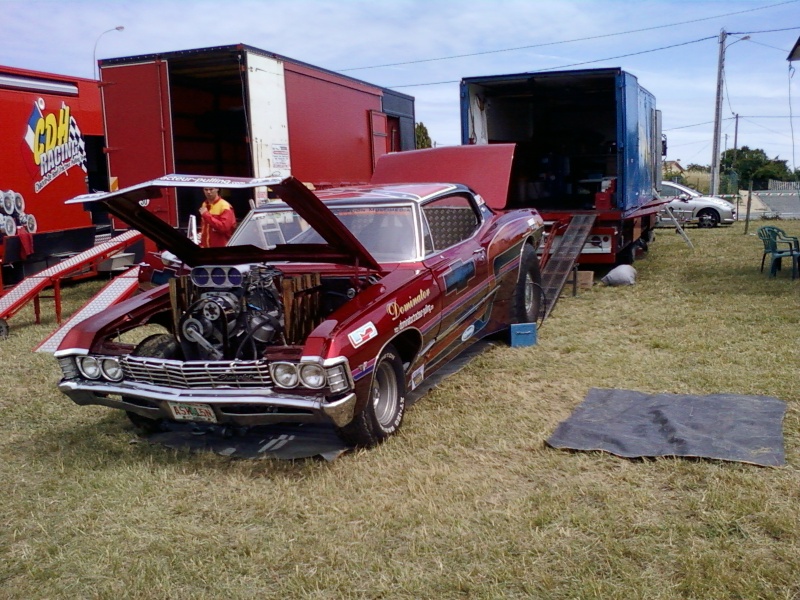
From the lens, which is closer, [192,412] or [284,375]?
[284,375]

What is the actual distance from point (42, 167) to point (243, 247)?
7199 millimetres

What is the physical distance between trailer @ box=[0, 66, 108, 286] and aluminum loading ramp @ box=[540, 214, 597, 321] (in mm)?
6230

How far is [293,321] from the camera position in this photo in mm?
4609

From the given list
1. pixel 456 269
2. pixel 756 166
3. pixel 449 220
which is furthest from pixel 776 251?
pixel 756 166

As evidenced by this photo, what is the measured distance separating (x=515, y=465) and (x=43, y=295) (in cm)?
918

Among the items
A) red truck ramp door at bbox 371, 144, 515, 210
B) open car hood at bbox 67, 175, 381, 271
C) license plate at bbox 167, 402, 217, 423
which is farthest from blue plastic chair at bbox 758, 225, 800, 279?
license plate at bbox 167, 402, 217, 423

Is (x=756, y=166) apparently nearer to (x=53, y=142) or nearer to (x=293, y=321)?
(x=53, y=142)

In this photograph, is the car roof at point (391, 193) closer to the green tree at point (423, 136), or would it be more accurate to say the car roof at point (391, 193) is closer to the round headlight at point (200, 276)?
the round headlight at point (200, 276)

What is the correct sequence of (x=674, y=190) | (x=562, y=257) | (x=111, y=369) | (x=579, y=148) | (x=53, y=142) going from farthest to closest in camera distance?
(x=674, y=190)
(x=579, y=148)
(x=53, y=142)
(x=562, y=257)
(x=111, y=369)

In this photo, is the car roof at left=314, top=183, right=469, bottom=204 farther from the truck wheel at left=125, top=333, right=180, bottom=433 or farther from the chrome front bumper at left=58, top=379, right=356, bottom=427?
the chrome front bumper at left=58, top=379, right=356, bottom=427

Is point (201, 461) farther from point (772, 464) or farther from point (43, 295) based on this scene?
point (43, 295)

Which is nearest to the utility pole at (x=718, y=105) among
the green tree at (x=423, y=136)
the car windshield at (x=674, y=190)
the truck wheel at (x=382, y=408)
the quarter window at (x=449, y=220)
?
the car windshield at (x=674, y=190)

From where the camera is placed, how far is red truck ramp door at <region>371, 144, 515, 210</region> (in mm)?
8102

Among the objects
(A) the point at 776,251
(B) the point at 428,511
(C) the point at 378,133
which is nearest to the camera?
(B) the point at 428,511
